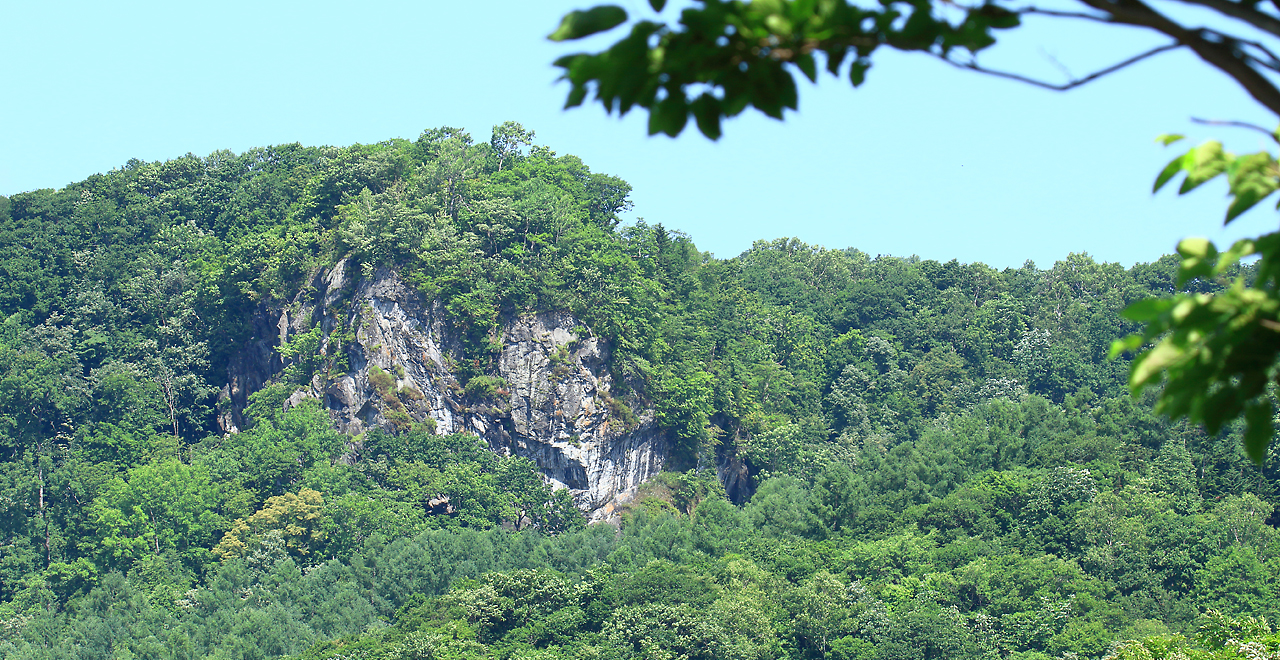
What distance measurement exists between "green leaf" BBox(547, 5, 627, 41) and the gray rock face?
44.3 metres

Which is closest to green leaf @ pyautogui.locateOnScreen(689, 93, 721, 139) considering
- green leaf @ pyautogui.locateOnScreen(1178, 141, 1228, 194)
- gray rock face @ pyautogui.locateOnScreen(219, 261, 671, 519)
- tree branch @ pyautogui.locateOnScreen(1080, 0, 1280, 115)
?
tree branch @ pyautogui.locateOnScreen(1080, 0, 1280, 115)

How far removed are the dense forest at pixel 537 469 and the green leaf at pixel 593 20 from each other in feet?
70.4

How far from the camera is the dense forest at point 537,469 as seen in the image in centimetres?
3434

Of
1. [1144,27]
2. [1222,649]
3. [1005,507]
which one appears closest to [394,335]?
[1005,507]

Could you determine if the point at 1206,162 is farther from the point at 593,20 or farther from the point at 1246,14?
the point at 593,20

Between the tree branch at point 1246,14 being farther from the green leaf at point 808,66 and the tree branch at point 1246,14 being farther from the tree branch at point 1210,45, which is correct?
the green leaf at point 808,66

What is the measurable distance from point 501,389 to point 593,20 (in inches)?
1780

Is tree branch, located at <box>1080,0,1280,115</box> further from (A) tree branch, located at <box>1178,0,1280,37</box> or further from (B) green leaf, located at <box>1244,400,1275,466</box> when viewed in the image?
(B) green leaf, located at <box>1244,400,1275,466</box>

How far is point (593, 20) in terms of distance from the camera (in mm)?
2711

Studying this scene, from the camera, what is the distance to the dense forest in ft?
113

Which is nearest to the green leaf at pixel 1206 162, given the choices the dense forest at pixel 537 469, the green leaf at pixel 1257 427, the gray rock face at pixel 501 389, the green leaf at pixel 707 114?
the green leaf at pixel 1257 427

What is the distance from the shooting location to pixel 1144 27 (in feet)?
8.89

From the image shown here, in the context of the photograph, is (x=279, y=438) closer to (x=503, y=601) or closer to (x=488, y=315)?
(x=488, y=315)

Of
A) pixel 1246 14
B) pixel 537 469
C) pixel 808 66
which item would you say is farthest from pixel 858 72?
pixel 537 469
